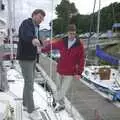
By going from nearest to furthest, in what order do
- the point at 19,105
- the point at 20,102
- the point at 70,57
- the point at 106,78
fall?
the point at 19,105 → the point at 20,102 → the point at 70,57 → the point at 106,78

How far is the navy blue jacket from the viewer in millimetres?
4609

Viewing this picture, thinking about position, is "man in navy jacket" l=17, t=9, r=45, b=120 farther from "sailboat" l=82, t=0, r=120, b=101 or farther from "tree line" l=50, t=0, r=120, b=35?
"sailboat" l=82, t=0, r=120, b=101

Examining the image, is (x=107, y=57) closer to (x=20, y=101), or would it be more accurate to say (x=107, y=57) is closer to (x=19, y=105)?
(x=20, y=101)

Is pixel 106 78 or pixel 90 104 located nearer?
pixel 90 104

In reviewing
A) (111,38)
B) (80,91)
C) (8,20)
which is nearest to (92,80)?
(80,91)

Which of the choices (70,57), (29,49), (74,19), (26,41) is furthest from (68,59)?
(74,19)

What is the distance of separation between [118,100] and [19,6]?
15.5 feet

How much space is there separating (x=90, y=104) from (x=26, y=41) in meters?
6.87

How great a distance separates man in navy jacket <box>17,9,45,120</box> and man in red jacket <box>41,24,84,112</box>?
0.99 ft

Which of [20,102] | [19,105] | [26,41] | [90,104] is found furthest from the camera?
[90,104]

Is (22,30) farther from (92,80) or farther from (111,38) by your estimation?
(111,38)

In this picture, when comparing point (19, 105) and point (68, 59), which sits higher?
point (68, 59)

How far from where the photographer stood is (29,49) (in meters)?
4.79

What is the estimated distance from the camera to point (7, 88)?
626 cm
